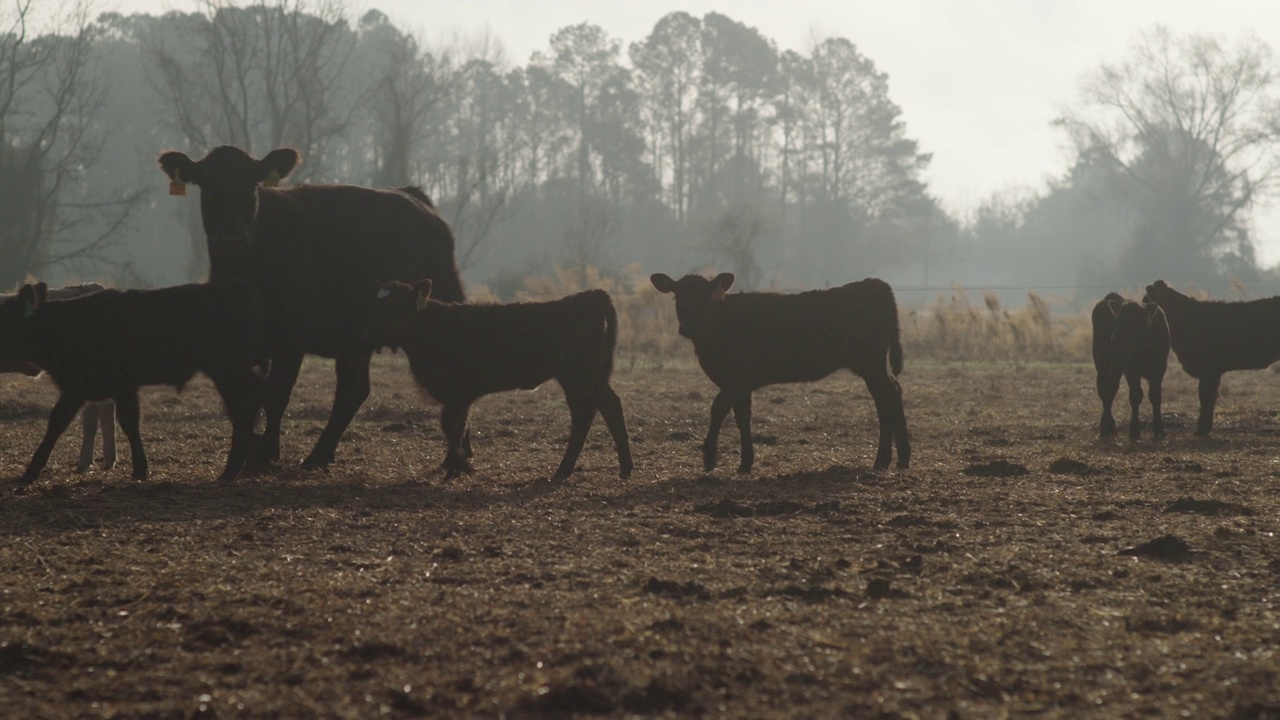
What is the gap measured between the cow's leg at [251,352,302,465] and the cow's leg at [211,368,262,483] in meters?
0.48

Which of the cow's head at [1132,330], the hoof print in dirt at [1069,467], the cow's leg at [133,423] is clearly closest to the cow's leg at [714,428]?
the hoof print in dirt at [1069,467]

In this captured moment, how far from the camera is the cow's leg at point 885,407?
9.71 meters

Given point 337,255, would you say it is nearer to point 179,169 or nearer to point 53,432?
point 179,169

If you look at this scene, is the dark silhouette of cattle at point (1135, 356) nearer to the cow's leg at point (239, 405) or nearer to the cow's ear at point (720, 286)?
the cow's ear at point (720, 286)

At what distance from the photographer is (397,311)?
9406 mm

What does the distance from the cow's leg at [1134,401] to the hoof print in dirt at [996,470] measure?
2670 millimetres

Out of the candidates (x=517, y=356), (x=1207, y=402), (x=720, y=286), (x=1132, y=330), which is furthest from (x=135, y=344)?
(x=1207, y=402)

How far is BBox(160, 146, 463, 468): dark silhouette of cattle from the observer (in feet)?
29.5

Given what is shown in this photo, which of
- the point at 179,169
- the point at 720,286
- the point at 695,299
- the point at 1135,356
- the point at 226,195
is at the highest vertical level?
the point at 179,169

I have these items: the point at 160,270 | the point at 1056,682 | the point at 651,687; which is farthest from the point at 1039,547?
the point at 160,270

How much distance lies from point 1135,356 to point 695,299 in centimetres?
473

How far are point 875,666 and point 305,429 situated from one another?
901 centimetres

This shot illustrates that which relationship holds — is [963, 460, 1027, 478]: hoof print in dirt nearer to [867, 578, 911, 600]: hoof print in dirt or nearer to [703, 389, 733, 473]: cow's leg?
[703, 389, 733, 473]: cow's leg

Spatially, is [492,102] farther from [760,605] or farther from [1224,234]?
[760,605]
